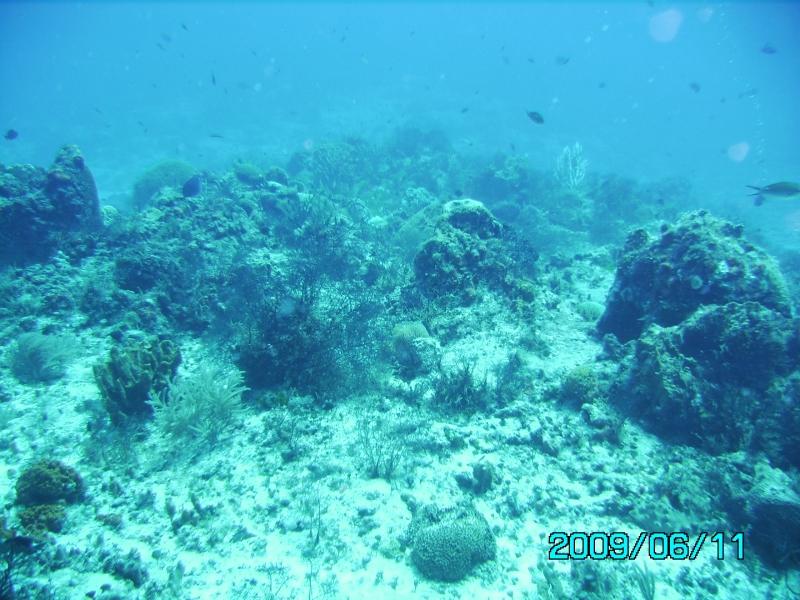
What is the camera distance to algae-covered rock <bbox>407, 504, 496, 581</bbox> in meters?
4.28

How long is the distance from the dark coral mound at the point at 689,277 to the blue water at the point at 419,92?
87.4 ft

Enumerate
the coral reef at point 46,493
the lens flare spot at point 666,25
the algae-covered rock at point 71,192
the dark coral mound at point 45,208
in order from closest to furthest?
1. the coral reef at point 46,493
2. the dark coral mound at point 45,208
3. the algae-covered rock at point 71,192
4. the lens flare spot at point 666,25

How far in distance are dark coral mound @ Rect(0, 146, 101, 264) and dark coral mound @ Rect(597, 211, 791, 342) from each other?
48.9 ft

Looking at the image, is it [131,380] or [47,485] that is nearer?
[47,485]

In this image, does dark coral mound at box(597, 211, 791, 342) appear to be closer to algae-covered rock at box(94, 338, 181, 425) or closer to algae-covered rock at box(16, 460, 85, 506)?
algae-covered rock at box(94, 338, 181, 425)

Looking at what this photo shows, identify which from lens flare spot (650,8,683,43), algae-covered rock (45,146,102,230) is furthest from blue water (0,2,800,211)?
algae-covered rock (45,146,102,230)

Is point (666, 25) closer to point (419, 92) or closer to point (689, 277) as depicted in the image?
point (419, 92)

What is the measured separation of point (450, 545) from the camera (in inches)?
171

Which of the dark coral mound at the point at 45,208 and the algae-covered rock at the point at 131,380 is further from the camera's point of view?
the dark coral mound at the point at 45,208

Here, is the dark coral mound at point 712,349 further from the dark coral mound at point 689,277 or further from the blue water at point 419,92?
the blue water at point 419,92

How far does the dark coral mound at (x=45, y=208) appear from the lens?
10500 millimetres

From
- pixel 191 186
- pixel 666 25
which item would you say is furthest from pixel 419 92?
pixel 666 25

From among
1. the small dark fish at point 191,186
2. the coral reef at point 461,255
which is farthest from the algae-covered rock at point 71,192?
the coral reef at point 461,255

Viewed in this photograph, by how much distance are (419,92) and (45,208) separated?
6100 centimetres
